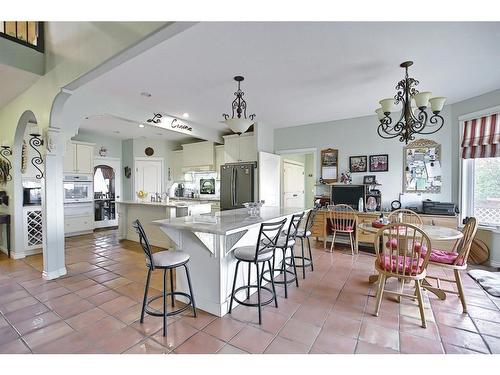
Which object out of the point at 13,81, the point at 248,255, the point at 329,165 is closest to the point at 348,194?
the point at 329,165

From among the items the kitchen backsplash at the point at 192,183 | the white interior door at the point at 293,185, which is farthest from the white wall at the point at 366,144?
the kitchen backsplash at the point at 192,183

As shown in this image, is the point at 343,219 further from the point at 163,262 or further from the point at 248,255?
the point at 163,262

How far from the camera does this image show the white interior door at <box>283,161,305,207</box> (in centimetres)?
639

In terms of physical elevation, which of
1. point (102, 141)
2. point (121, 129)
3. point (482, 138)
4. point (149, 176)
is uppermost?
point (121, 129)

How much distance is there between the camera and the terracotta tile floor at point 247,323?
1.84 meters

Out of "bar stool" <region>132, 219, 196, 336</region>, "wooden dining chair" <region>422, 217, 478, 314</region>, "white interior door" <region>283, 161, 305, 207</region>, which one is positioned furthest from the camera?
"white interior door" <region>283, 161, 305, 207</region>

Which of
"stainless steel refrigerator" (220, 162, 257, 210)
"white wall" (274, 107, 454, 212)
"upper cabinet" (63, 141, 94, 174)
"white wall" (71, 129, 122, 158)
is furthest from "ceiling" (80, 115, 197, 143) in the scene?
"white wall" (274, 107, 454, 212)

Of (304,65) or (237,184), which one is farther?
(237,184)

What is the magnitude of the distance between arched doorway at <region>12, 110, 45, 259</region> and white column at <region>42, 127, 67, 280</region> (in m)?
0.94

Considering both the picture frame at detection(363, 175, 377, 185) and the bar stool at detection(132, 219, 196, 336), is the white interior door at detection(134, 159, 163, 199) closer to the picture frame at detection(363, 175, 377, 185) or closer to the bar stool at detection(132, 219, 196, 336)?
the bar stool at detection(132, 219, 196, 336)

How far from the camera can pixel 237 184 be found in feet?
17.7

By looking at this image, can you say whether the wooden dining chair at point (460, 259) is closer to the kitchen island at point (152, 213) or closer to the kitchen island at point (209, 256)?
the kitchen island at point (209, 256)

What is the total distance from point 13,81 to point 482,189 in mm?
6896
